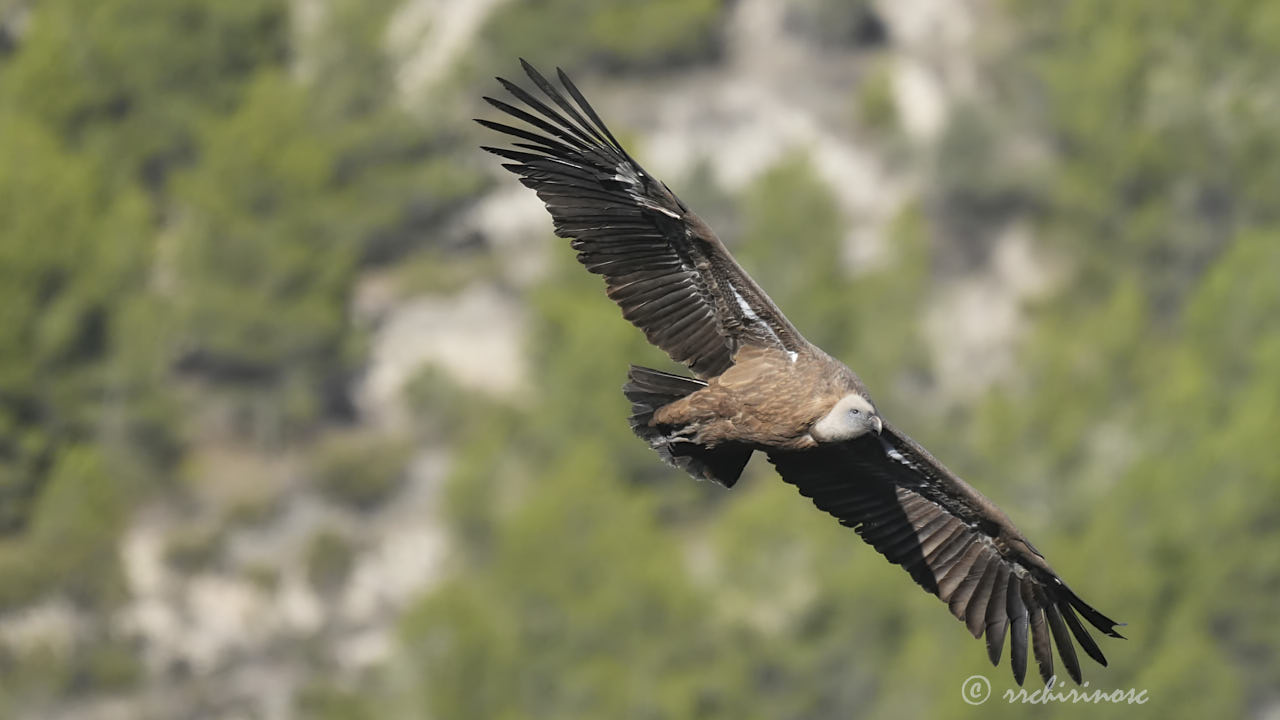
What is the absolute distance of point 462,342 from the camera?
1997 inches

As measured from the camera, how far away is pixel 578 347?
45.2 meters

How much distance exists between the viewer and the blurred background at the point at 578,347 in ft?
127

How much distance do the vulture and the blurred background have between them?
18.1 meters

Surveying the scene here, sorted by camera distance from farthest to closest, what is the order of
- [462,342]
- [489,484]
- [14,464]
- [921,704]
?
[462,342] < [489,484] < [14,464] < [921,704]

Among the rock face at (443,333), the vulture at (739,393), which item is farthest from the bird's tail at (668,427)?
the rock face at (443,333)

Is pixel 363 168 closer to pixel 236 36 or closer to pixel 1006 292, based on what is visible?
pixel 236 36

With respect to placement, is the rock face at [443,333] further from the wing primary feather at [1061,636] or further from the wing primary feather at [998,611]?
the wing primary feather at [1061,636]

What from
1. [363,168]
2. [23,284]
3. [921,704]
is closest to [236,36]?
[363,168]

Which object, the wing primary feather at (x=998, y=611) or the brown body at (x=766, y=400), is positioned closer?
the brown body at (x=766, y=400)

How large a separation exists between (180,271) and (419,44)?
1150 centimetres

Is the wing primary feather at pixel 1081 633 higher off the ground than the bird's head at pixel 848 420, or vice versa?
the bird's head at pixel 848 420

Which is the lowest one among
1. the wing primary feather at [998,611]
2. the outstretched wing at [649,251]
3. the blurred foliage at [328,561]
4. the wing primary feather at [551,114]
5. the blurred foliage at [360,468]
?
the wing primary feather at [998,611]

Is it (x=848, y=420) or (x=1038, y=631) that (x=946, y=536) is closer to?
(x=1038, y=631)

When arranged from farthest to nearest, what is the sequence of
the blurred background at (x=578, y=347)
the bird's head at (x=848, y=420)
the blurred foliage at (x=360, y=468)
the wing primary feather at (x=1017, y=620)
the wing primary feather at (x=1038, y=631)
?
the blurred foliage at (x=360, y=468) < the blurred background at (x=578, y=347) < the wing primary feather at (x=1017, y=620) < the wing primary feather at (x=1038, y=631) < the bird's head at (x=848, y=420)
